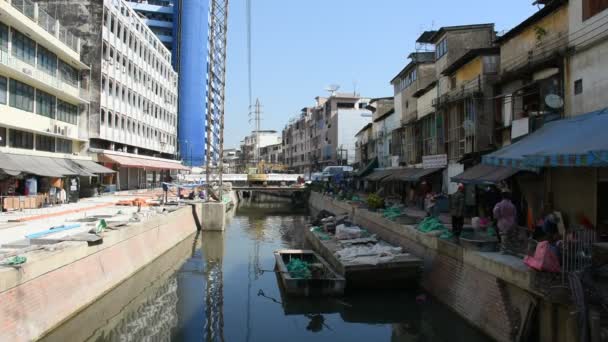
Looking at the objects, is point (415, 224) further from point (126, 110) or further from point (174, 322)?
point (126, 110)

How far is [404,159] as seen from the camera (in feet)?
127

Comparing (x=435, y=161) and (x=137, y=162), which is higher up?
(x=137, y=162)

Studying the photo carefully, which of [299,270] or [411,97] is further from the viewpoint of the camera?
[411,97]

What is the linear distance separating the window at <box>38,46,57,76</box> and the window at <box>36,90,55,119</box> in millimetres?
1729

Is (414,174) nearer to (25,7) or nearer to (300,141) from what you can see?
(25,7)

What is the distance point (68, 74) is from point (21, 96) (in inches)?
349

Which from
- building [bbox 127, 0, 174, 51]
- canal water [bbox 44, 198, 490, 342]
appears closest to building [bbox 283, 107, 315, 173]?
building [bbox 127, 0, 174, 51]

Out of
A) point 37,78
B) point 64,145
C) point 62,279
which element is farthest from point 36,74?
point 62,279

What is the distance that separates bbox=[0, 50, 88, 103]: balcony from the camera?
27656 millimetres

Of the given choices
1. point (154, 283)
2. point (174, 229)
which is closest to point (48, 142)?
point (174, 229)

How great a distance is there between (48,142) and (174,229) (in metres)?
14.7

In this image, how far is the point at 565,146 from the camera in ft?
39.7

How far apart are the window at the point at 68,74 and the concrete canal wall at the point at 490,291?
31532mm

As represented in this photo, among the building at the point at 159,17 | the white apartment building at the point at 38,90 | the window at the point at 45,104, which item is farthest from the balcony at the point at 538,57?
the building at the point at 159,17
